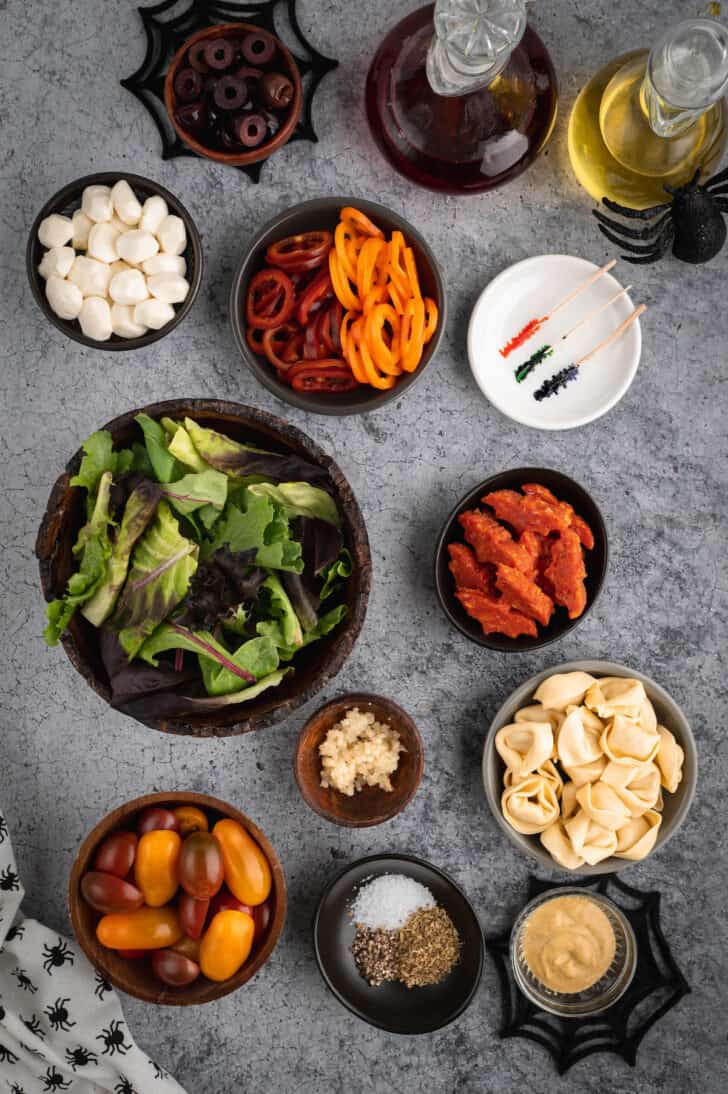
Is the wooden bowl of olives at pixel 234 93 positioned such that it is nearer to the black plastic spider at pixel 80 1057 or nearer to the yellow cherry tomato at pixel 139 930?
the yellow cherry tomato at pixel 139 930

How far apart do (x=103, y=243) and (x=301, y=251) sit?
38 centimetres

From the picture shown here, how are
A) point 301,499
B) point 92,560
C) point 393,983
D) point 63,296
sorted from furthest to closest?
point 393,983 < point 63,296 < point 301,499 < point 92,560

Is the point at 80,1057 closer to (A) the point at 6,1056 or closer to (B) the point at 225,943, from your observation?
(A) the point at 6,1056

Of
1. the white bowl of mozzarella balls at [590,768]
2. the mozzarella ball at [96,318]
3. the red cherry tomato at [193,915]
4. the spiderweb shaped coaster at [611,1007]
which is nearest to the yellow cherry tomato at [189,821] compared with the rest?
the red cherry tomato at [193,915]

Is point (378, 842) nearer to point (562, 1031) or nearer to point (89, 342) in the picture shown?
point (562, 1031)

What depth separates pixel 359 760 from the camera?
201 centimetres

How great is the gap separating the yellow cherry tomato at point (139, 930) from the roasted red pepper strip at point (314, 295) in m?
1.21

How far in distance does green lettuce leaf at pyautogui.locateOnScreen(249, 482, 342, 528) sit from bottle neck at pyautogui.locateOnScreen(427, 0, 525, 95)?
32.0 inches

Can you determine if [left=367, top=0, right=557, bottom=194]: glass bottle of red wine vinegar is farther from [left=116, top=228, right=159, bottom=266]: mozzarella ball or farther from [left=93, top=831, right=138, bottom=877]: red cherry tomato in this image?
[left=93, top=831, right=138, bottom=877]: red cherry tomato

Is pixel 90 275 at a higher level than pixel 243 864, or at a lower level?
higher

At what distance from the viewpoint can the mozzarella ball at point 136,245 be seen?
1894mm

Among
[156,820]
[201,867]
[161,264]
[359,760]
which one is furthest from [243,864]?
[161,264]

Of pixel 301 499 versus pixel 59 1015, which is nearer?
pixel 301 499

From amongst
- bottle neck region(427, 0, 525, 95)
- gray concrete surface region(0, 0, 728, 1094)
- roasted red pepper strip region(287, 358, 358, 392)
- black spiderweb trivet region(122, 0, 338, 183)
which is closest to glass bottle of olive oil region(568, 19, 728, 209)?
gray concrete surface region(0, 0, 728, 1094)
